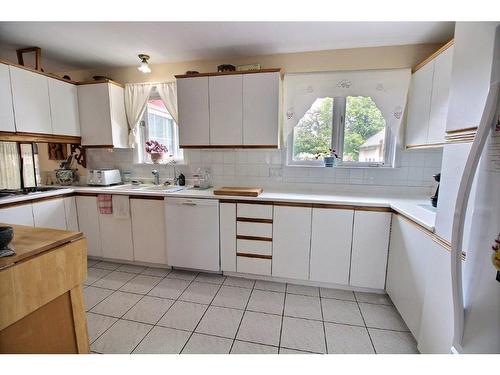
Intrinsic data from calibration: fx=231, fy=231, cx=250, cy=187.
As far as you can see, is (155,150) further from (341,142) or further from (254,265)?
(341,142)

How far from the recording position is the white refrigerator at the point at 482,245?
0.77 m

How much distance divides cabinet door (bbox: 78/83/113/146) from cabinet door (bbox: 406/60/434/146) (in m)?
3.33

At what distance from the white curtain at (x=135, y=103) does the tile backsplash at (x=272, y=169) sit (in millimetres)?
267

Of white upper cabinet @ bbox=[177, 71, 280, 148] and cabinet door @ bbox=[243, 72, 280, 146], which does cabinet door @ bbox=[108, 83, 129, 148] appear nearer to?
white upper cabinet @ bbox=[177, 71, 280, 148]

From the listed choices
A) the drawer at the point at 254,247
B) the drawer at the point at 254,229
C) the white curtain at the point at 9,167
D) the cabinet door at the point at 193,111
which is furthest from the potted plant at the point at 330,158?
the white curtain at the point at 9,167

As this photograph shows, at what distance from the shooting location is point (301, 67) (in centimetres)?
255

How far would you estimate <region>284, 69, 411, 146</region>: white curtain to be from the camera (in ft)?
7.66

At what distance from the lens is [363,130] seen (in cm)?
254

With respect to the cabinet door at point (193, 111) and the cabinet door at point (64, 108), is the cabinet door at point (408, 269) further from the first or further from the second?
the cabinet door at point (64, 108)

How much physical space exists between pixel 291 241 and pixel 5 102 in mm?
3109

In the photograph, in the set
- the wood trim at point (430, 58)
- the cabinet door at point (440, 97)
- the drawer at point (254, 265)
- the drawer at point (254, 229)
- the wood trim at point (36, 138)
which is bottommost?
the drawer at point (254, 265)

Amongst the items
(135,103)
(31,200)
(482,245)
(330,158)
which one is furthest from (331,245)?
(31,200)

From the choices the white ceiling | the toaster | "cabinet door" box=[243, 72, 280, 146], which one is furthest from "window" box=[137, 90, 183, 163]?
"cabinet door" box=[243, 72, 280, 146]
